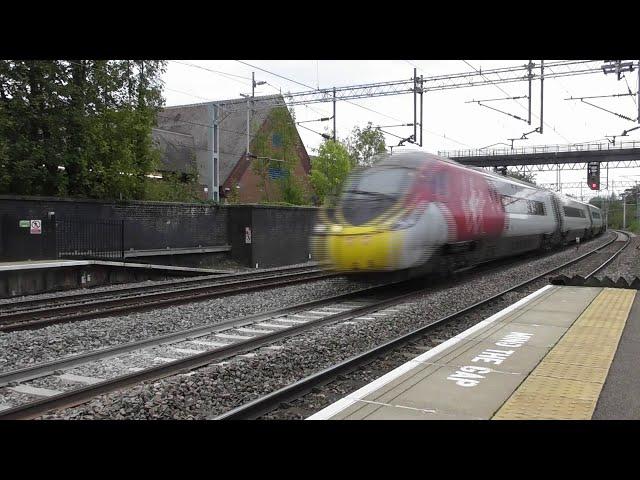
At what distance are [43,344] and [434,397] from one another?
5821mm

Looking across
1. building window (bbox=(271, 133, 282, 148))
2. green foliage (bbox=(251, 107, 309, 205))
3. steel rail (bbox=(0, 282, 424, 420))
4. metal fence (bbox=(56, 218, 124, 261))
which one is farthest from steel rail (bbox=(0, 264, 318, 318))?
building window (bbox=(271, 133, 282, 148))

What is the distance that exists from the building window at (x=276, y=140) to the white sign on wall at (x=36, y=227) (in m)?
18.5

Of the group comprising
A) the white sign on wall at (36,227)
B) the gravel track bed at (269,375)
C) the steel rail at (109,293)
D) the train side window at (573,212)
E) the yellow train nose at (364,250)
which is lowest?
the gravel track bed at (269,375)

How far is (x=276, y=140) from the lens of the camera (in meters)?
34.0

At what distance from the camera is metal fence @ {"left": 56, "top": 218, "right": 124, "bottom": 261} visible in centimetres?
1761

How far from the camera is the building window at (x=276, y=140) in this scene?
33787 mm

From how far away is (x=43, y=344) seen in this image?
800cm

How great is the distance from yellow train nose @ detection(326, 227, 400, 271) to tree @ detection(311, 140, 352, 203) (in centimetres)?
2274

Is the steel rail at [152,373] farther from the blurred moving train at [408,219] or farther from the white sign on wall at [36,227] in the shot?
the white sign on wall at [36,227]

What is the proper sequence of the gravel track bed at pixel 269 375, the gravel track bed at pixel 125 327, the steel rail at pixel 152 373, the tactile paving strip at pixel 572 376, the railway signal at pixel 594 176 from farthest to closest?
the railway signal at pixel 594 176 → the gravel track bed at pixel 125 327 → the gravel track bed at pixel 269 375 → the steel rail at pixel 152 373 → the tactile paving strip at pixel 572 376

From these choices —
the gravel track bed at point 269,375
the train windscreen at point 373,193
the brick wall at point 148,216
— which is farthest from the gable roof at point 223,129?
the gravel track bed at point 269,375

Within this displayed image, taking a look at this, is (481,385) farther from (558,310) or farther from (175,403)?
(558,310)

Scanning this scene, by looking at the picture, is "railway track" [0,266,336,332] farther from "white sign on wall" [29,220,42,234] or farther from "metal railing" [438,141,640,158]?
"metal railing" [438,141,640,158]

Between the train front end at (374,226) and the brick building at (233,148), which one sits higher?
the brick building at (233,148)
